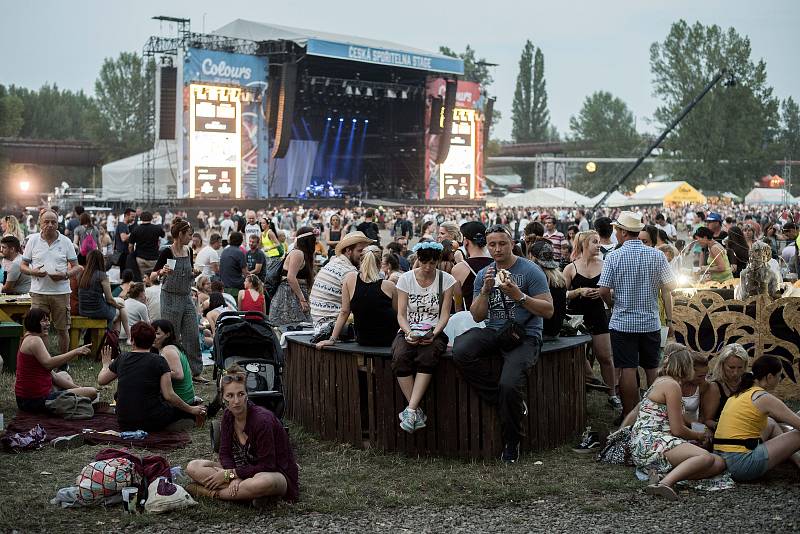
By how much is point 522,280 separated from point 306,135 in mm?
42912

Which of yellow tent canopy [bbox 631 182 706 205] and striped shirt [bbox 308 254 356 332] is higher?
yellow tent canopy [bbox 631 182 706 205]

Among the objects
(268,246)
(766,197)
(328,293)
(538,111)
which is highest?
(538,111)

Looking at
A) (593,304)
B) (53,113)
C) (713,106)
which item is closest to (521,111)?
(713,106)

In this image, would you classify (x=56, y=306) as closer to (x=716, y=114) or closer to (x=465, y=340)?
(x=465, y=340)

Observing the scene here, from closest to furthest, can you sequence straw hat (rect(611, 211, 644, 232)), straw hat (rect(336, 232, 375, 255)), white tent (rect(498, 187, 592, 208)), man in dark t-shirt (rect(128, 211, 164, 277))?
1. straw hat (rect(611, 211, 644, 232))
2. straw hat (rect(336, 232, 375, 255))
3. man in dark t-shirt (rect(128, 211, 164, 277))
4. white tent (rect(498, 187, 592, 208))

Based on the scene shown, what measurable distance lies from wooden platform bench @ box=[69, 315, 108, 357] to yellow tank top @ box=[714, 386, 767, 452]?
6.83 meters

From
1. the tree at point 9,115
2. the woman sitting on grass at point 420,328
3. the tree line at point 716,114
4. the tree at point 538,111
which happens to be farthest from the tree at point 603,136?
the woman sitting on grass at point 420,328

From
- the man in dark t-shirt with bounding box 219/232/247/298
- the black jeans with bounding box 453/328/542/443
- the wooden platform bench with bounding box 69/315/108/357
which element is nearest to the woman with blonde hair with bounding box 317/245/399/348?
the black jeans with bounding box 453/328/542/443

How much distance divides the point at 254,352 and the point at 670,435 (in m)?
3.03

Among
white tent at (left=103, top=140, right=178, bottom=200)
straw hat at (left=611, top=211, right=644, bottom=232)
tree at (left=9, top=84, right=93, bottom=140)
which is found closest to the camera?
straw hat at (left=611, top=211, right=644, bottom=232)

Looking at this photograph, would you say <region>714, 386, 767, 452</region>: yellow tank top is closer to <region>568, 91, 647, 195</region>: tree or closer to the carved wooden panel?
the carved wooden panel

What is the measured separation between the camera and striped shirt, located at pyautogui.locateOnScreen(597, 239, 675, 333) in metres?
7.25

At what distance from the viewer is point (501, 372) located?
21.1 feet

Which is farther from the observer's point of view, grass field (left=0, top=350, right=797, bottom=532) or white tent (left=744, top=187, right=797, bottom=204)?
white tent (left=744, top=187, right=797, bottom=204)
